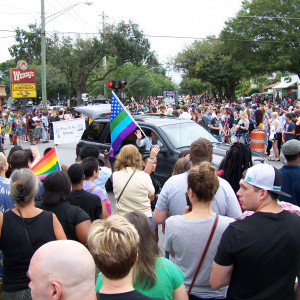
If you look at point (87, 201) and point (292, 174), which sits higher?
point (292, 174)

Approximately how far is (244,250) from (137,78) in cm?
3938

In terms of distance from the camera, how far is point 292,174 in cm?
405

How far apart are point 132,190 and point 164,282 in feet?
7.48

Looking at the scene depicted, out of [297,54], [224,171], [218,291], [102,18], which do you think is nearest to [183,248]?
[218,291]

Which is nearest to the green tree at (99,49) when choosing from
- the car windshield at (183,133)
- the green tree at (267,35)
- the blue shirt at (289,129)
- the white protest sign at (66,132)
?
the green tree at (267,35)

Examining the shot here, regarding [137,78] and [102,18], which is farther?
[102,18]

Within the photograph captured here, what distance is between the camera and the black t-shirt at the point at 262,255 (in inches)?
91.0

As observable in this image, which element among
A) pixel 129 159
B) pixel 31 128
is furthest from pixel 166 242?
pixel 31 128

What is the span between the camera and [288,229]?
2.36 m

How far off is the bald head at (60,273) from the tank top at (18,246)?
1.33 meters

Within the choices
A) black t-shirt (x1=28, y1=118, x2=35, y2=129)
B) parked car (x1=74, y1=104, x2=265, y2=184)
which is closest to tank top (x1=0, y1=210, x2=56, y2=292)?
parked car (x1=74, y1=104, x2=265, y2=184)

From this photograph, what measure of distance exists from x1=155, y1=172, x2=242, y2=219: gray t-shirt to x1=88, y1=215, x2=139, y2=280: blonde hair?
1.50 meters

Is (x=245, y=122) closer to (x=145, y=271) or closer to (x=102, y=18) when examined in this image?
(x=145, y=271)

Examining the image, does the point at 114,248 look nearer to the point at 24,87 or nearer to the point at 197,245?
the point at 197,245
